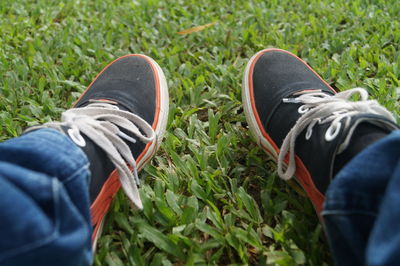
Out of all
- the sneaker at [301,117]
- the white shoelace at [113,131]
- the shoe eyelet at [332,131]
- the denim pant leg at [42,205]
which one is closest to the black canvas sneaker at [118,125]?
the white shoelace at [113,131]

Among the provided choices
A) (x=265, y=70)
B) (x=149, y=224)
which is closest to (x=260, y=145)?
(x=265, y=70)

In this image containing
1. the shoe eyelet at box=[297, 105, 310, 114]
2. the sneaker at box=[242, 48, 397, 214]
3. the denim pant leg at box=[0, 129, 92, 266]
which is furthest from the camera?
the shoe eyelet at box=[297, 105, 310, 114]

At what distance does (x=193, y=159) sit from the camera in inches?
47.9

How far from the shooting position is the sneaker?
0.91m

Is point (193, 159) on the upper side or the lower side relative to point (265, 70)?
lower

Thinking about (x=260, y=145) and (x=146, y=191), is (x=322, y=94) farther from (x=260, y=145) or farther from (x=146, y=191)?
(x=146, y=191)

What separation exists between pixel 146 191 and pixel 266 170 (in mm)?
368

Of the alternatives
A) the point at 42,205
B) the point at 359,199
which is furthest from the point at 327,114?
the point at 42,205

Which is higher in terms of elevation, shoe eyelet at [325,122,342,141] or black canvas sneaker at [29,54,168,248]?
shoe eyelet at [325,122,342,141]

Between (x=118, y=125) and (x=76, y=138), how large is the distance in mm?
175

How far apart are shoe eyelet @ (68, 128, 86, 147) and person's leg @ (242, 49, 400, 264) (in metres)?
0.53

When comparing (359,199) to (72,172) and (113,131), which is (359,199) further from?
(113,131)

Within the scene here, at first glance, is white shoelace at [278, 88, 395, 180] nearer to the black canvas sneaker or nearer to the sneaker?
the sneaker

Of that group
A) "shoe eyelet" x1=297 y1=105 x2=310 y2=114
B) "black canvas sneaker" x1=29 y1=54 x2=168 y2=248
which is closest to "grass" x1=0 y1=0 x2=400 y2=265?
"black canvas sneaker" x1=29 y1=54 x2=168 y2=248
